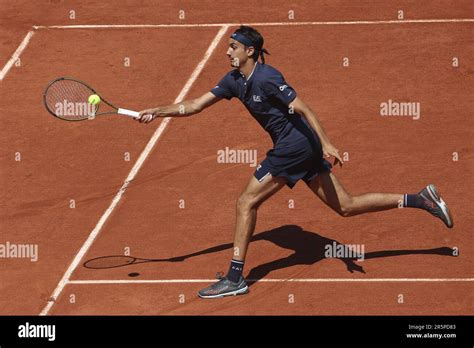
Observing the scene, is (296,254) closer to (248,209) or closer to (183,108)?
(248,209)

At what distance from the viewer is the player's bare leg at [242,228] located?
1225 centimetres

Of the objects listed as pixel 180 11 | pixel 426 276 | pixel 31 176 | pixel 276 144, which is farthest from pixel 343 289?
pixel 180 11

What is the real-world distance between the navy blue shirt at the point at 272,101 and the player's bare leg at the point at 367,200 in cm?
47

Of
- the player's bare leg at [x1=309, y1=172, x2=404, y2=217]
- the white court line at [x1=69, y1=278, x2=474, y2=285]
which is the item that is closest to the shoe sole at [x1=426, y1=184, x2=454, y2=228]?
the player's bare leg at [x1=309, y1=172, x2=404, y2=217]

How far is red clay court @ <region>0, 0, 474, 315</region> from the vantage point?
12617 millimetres

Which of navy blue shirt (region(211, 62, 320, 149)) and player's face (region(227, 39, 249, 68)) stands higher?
player's face (region(227, 39, 249, 68))

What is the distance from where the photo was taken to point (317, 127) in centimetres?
1188

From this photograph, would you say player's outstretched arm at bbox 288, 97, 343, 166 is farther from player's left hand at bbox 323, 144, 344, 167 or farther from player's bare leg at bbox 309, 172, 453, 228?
player's bare leg at bbox 309, 172, 453, 228

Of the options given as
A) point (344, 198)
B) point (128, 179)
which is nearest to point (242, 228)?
point (344, 198)

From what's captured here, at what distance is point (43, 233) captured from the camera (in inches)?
552

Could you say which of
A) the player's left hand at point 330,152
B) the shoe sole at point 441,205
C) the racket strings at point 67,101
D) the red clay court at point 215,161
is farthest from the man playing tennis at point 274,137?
the racket strings at point 67,101

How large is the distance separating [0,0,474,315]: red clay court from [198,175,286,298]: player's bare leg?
0.17m

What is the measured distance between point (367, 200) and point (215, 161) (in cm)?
347

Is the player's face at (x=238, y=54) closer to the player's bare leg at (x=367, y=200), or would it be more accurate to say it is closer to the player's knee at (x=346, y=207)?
the player's bare leg at (x=367, y=200)
